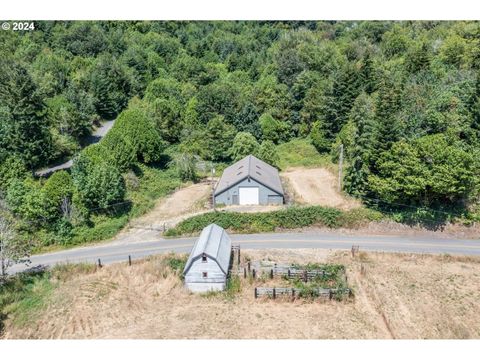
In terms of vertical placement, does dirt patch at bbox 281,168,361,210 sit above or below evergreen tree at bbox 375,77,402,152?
below

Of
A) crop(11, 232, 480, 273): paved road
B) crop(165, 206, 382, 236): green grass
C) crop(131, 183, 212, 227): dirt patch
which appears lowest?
crop(11, 232, 480, 273): paved road

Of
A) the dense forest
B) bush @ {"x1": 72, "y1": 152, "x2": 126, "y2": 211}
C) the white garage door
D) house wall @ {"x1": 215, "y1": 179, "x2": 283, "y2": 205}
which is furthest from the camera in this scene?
the white garage door

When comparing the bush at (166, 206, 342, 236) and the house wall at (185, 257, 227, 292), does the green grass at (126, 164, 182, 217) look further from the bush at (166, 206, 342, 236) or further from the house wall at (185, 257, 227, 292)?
the house wall at (185, 257, 227, 292)

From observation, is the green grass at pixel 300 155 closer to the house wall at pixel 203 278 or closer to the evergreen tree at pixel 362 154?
the evergreen tree at pixel 362 154

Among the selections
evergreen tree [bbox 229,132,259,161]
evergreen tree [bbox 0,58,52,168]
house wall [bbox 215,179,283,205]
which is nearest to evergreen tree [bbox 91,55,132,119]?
evergreen tree [bbox 0,58,52,168]

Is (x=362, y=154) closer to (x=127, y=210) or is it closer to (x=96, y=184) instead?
(x=127, y=210)

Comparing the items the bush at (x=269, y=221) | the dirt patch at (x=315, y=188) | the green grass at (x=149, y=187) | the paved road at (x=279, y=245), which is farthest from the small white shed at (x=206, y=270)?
the dirt patch at (x=315, y=188)

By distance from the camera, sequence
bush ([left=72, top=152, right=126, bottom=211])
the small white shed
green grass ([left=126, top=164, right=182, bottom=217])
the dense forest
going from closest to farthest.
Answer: the small white shed < the dense forest < bush ([left=72, top=152, right=126, bottom=211]) < green grass ([left=126, top=164, right=182, bottom=217])
